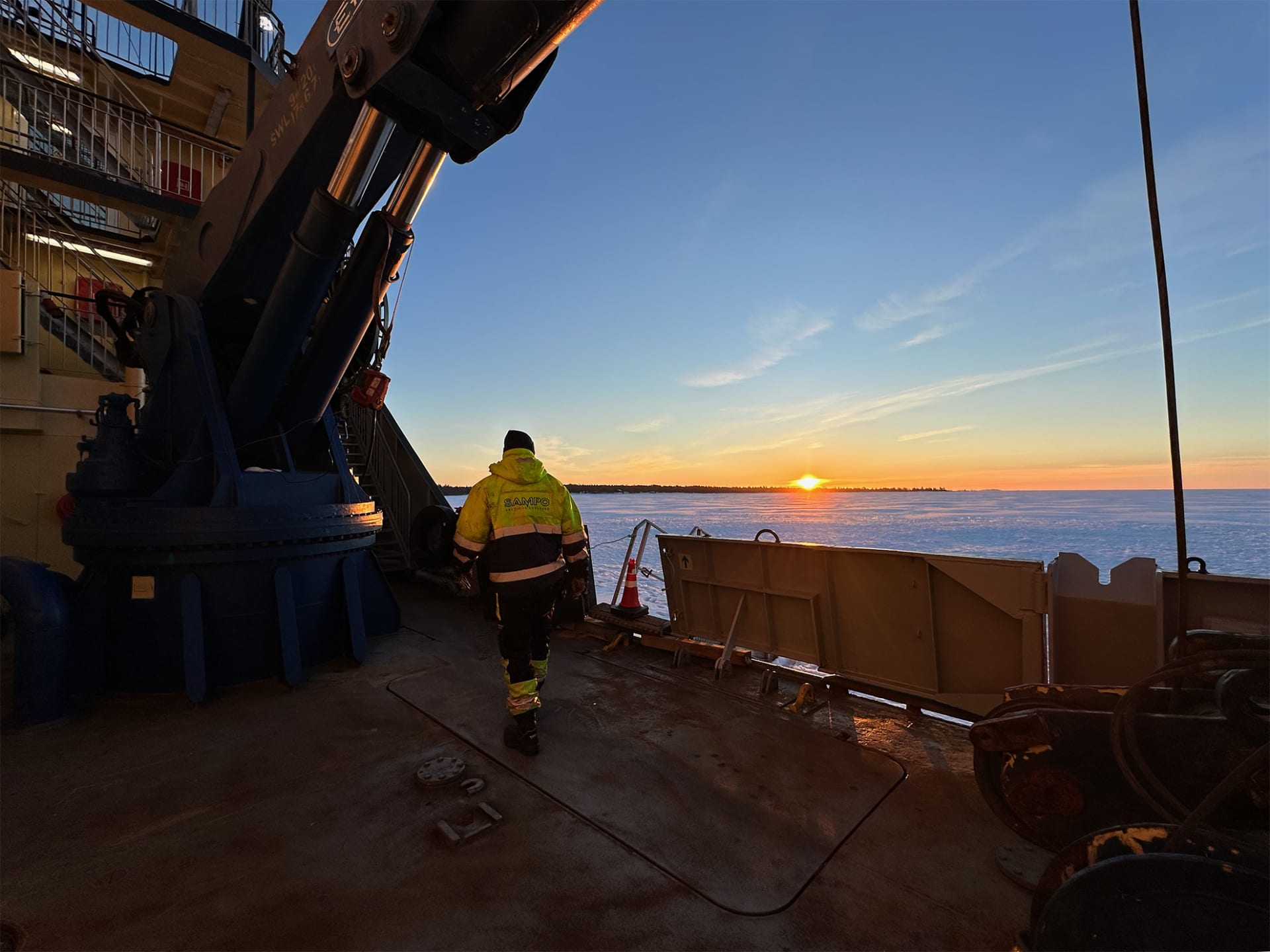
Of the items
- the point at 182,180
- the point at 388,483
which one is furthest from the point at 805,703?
the point at 182,180

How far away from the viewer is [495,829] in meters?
2.34

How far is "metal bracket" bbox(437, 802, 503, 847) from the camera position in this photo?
2.25m

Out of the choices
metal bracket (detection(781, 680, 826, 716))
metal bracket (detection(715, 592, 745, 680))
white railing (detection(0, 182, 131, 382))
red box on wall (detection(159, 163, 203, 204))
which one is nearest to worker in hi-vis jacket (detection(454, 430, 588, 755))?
metal bracket (detection(715, 592, 745, 680))

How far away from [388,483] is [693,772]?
7.44m

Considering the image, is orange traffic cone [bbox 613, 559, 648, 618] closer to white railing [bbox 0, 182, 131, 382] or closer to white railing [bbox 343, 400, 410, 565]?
white railing [bbox 343, 400, 410, 565]

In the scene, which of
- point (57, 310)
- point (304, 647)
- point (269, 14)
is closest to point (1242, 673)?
point (304, 647)

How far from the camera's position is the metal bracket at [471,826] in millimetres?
2247

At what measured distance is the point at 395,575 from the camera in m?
7.98

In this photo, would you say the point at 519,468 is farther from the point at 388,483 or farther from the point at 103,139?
the point at 103,139

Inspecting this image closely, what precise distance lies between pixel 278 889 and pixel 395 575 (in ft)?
21.0

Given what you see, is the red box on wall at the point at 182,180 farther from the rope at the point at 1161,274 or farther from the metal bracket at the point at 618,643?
the rope at the point at 1161,274

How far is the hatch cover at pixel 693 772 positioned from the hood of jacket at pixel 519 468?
157 cm

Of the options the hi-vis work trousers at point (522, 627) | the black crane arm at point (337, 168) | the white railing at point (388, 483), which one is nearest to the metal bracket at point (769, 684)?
the hi-vis work trousers at point (522, 627)

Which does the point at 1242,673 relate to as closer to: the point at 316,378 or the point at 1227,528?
the point at 316,378
